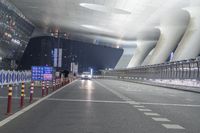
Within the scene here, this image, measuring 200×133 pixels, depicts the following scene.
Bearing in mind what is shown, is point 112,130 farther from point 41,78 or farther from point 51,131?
point 41,78

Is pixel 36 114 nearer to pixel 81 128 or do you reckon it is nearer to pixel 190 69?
pixel 81 128

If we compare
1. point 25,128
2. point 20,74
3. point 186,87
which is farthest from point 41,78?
point 25,128

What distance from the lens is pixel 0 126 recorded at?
9891mm

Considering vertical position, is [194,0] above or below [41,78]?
above

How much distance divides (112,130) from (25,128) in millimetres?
2134

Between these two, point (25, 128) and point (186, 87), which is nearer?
point (25, 128)

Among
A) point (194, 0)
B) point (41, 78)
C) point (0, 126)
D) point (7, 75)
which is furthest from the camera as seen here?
point (194, 0)

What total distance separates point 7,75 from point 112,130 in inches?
973

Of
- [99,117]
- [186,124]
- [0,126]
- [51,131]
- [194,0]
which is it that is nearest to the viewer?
[51,131]

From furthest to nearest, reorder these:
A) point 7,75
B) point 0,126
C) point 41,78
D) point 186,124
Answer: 1. point 41,78
2. point 7,75
3. point 186,124
4. point 0,126

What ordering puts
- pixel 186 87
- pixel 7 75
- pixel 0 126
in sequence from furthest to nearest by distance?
pixel 186 87 → pixel 7 75 → pixel 0 126

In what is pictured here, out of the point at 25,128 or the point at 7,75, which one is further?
the point at 7,75

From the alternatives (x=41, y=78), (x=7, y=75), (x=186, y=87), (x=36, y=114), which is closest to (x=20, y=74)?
(x=41, y=78)

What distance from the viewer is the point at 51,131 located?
30.4ft
